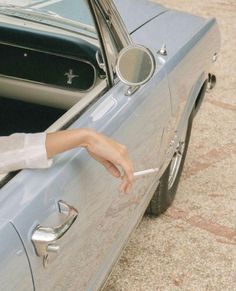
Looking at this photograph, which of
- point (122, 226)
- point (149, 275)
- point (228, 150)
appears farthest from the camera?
point (228, 150)

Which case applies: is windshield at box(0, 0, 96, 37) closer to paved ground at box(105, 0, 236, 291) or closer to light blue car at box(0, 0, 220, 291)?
light blue car at box(0, 0, 220, 291)

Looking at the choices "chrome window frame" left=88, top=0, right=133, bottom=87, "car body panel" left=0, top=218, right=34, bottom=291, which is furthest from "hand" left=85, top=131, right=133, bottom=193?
"chrome window frame" left=88, top=0, right=133, bottom=87

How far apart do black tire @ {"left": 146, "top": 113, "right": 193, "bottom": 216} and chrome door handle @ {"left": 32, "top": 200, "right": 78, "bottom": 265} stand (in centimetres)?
165

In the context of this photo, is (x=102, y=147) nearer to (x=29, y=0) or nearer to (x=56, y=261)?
(x=56, y=261)

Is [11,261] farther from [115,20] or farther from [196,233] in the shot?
[196,233]

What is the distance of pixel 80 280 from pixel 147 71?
804 millimetres

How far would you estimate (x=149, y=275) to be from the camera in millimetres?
2887

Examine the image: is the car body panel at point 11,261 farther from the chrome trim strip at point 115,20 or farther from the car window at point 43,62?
the car window at point 43,62

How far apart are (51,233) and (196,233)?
6.56ft

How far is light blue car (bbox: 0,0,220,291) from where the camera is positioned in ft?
4.62

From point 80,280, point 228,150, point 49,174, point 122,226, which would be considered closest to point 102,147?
point 49,174

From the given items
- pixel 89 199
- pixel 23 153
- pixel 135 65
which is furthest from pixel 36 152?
pixel 135 65

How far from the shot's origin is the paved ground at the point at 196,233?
9.41 feet

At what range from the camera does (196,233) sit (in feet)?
10.7
